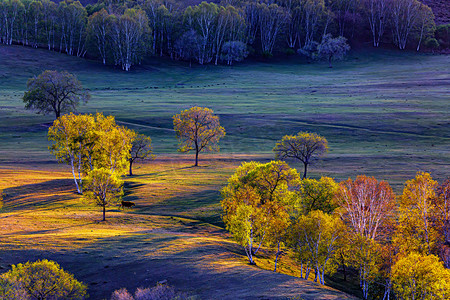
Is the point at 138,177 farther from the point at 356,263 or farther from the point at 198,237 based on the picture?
the point at 356,263

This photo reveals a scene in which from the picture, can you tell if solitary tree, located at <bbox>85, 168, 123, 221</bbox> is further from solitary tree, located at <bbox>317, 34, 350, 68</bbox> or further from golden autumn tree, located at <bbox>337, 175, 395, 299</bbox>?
solitary tree, located at <bbox>317, 34, 350, 68</bbox>

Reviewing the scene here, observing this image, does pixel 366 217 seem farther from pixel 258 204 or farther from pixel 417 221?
pixel 258 204

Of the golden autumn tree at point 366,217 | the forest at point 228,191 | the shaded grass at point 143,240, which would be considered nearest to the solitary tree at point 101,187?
the forest at point 228,191

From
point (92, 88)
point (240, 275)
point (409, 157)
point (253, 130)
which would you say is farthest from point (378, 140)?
point (92, 88)

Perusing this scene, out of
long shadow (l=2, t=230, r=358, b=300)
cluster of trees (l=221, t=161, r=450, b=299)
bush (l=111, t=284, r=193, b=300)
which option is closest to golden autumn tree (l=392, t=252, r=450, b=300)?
cluster of trees (l=221, t=161, r=450, b=299)

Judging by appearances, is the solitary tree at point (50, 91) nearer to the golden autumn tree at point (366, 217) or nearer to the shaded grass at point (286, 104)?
the shaded grass at point (286, 104)

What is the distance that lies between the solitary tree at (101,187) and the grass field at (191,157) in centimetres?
261

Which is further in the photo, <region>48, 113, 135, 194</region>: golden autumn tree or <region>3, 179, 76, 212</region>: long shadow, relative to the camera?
<region>48, 113, 135, 194</region>: golden autumn tree

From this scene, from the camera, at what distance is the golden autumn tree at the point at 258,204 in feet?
150

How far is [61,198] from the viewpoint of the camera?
60156 mm

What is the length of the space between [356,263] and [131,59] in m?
151

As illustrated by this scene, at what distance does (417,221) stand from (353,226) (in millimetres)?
6958

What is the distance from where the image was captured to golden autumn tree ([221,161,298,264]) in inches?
1797

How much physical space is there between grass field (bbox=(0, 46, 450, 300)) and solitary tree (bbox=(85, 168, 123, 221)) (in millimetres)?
2609
